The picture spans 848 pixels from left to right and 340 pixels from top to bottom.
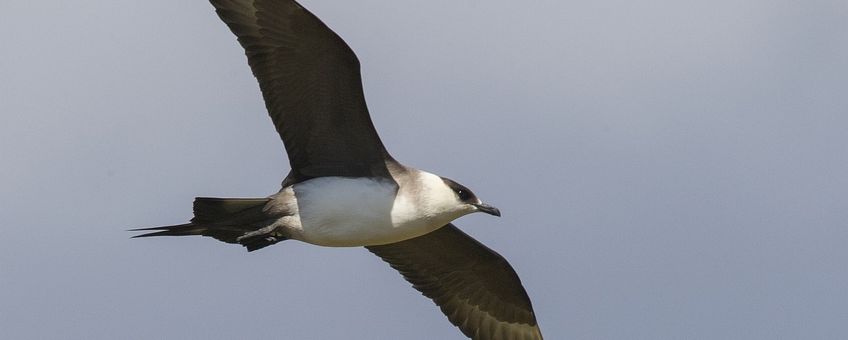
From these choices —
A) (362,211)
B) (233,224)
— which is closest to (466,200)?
(362,211)

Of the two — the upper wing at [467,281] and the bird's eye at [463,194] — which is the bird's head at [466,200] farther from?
the upper wing at [467,281]

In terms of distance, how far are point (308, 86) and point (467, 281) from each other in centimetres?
302

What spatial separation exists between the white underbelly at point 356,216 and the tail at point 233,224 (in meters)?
0.25

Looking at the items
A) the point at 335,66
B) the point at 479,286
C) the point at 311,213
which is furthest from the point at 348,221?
the point at 479,286

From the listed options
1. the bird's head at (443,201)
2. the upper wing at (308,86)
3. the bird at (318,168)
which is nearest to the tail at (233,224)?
the bird at (318,168)

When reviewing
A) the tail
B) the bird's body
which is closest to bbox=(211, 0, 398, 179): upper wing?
the bird's body

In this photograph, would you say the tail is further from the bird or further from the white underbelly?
the white underbelly

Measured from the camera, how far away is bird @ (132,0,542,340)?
1252cm

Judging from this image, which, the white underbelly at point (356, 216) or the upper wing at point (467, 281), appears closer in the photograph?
the white underbelly at point (356, 216)

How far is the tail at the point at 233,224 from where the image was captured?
12.5 metres

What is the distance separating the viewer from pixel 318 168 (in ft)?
42.9

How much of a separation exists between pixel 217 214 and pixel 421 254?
267 cm

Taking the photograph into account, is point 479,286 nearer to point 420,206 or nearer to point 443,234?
point 443,234

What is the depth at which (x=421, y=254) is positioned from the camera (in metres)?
14.6
